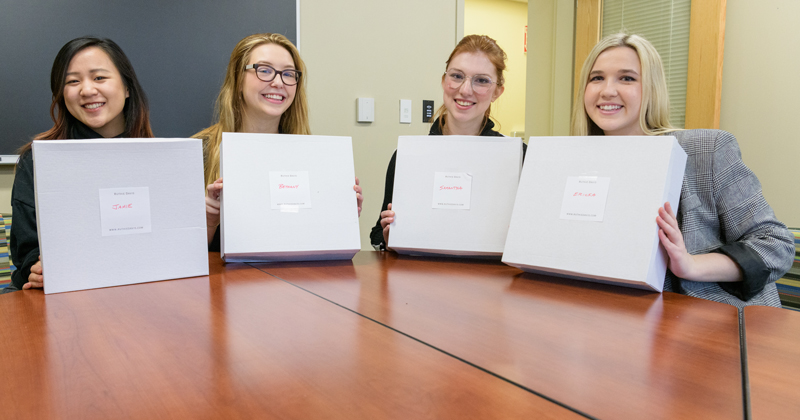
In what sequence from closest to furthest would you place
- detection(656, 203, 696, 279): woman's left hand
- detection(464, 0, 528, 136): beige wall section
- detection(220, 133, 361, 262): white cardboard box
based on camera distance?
Result: detection(656, 203, 696, 279): woman's left hand → detection(220, 133, 361, 262): white cardboard box → detection(464, 0, 528, 136): beige wall section

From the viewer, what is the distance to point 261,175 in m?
1.38

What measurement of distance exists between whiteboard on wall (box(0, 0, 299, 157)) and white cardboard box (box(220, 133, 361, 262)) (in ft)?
3.77

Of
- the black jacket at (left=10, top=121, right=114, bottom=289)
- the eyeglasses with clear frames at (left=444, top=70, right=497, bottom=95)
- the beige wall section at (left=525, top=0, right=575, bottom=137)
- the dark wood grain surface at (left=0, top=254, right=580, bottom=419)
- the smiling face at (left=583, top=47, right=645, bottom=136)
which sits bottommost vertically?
the dark wood grain surface at (left=0, top=254, right=580, bottom=419)

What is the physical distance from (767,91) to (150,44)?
9.98 ft

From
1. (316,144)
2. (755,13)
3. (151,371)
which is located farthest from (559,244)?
(755,13)

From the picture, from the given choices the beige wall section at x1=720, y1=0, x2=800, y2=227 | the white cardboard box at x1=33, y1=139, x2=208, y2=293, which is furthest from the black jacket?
the beige wall section at x1=720, y1=0, x2=800, y2=227

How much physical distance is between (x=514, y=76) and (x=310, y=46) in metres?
4.31

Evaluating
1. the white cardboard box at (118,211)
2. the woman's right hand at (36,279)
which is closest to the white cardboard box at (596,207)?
the white cardboard box at (118,211)

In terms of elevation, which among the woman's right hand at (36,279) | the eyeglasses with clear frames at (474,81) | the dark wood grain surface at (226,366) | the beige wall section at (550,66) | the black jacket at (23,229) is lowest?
the dark wood grain surface at (226,366)

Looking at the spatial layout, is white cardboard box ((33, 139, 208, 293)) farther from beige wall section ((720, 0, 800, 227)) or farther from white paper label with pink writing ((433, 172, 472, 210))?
beige wall section ((720, 0, 800, 227))

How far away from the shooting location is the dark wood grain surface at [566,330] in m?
0.67

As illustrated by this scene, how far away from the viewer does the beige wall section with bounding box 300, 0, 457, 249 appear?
258cm

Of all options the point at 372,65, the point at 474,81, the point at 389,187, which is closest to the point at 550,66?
the point at 372,65

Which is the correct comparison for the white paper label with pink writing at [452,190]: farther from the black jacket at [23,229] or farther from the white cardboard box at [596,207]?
the black jacket at [23,229]
